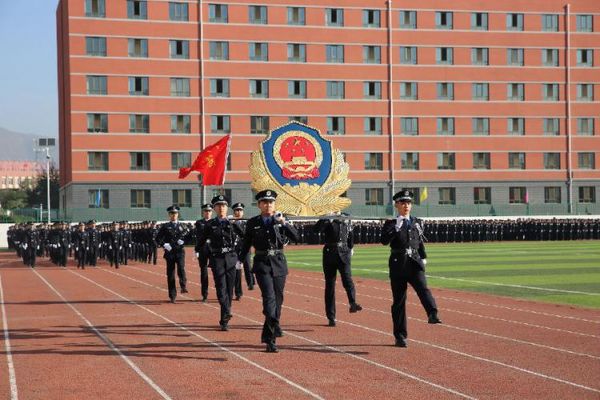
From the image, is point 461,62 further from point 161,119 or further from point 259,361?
point 259,361

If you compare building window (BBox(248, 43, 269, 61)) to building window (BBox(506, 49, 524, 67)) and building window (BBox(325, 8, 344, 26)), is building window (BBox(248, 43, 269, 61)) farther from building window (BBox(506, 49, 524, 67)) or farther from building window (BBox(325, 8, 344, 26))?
building window (BBox(506, 49, 524, 67))

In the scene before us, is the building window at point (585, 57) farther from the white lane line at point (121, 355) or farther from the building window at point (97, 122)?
the white lane line at point (121, 355)

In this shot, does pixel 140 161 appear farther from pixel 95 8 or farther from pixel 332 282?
pixel 332 282

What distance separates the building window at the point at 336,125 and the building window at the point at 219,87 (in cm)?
828

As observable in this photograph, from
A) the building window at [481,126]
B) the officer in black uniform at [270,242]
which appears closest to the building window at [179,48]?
the building window at [481,126]

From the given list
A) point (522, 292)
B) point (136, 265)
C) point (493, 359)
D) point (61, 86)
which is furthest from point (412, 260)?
point (61, 86)

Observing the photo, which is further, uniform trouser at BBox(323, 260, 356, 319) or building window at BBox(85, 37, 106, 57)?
building window at BBox(85, 37, 106, 57)

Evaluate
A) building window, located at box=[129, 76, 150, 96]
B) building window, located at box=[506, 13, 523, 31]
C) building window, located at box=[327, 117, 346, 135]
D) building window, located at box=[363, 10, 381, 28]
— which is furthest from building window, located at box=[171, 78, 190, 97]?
building window, located at box=[506, 13, 523, 31]

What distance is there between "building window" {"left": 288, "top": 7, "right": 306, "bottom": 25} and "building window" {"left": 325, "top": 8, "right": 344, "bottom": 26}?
1.85 metres

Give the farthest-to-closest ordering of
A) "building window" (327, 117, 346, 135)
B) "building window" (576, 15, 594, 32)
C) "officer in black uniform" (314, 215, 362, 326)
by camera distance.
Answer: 1. "building window" (576, 15, 594, 32)
2. "building window" (327, 117, 346, 135)
3. "officer in black uniform" (314, 215, 362, 326)

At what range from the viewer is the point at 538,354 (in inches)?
472

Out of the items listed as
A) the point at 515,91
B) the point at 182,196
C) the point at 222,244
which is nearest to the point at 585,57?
the point at 515,91

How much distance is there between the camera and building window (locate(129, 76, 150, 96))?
67688mm

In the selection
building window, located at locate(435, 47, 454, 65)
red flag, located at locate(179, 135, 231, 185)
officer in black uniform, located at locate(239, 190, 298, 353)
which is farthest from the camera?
building window, located at locate(435, 47, 454, 65)
